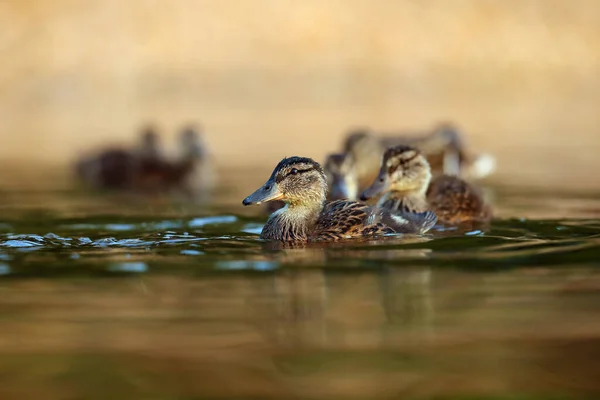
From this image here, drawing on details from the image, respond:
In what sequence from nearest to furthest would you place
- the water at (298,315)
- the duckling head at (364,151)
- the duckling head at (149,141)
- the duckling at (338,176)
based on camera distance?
the water at (298,315) → the duckling at (338,176) → the duckling head at (364,151) → the duckling head at (149,141)

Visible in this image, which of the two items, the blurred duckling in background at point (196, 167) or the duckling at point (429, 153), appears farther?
the blurred duckling in background at point (196, 167)

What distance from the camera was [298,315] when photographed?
18.1ft

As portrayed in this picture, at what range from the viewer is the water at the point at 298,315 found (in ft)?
14.6

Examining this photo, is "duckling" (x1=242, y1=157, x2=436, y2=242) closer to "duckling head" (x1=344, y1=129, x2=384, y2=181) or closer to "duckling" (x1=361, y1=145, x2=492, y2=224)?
"duckling" (x1=361, y1=145, x2=492, y2=224)

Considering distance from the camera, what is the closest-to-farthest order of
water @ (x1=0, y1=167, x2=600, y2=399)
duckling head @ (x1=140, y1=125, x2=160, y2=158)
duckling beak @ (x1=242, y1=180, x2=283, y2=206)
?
water @ (x1=0, y1=167, x2=600, y2=399) < duckling beak @ (x1=242, y1=180, x2=283, y2=206) < duckling head @ (x1=140, y1=125, x2=160, y2=158)

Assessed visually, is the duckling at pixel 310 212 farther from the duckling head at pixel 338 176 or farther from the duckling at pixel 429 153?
the duckling at pixel 429 153

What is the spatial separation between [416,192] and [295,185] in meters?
1.67

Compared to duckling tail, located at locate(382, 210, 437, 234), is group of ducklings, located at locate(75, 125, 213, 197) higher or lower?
higher

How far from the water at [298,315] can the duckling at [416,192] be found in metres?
0.90

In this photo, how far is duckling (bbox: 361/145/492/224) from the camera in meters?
9.65

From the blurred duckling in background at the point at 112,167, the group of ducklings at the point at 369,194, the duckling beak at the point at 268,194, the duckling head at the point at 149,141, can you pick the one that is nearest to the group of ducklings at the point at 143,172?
the blurred duckling in background at the point at 112,167

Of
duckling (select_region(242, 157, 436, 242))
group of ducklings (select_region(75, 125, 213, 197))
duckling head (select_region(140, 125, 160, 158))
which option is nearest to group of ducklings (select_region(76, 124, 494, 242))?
duckling (select_region(242, 157, 436, 242))

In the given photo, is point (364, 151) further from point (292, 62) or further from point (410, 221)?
point (292, 62)

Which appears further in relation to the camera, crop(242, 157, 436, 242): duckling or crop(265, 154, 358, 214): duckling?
crop(265, 154, 358, 214): duckling
